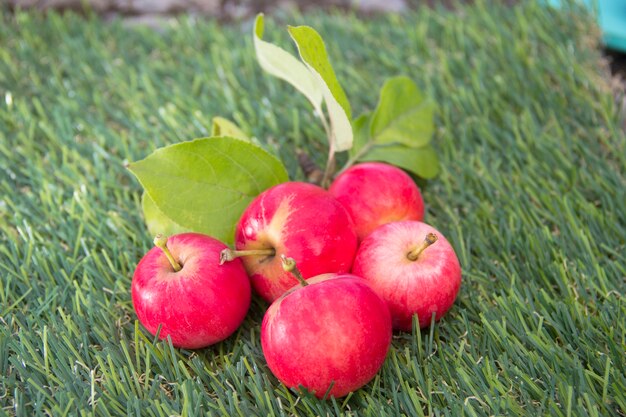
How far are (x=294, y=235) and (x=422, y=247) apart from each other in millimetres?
224

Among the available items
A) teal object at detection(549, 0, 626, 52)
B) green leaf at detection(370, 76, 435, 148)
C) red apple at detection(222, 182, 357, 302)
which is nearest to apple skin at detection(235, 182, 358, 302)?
red apple at detection(222, 182, 357, 302)

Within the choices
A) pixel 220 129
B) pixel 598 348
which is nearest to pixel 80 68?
pixel 220 129

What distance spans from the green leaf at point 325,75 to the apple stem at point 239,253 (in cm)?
32

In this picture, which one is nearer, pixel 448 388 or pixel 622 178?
pixel 448 388

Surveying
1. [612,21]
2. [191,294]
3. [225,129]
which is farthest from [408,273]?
[612,21]

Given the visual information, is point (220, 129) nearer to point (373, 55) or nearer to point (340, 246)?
point (340, 246)

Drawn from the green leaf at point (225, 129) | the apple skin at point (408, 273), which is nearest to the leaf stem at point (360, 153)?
the green leaf at point (225, 129)

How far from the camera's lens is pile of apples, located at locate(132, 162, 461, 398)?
3.76 ft

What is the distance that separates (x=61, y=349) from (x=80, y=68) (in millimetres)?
1293

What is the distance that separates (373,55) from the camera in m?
2.33

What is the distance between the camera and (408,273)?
50.5 inches

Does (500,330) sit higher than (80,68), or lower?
higher

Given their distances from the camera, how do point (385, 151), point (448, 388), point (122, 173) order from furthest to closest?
point (122, 173), point (385, 151), point (448, 388)

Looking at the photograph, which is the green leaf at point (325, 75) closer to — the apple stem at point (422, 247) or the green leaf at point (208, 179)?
the green leaf at point (208, 179)
